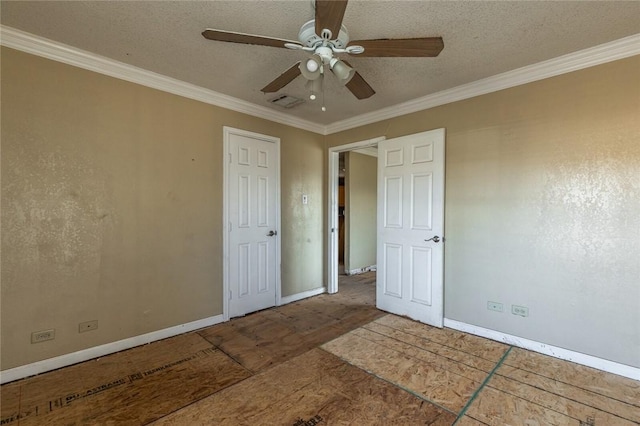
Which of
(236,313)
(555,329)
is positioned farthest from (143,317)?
(555,329)

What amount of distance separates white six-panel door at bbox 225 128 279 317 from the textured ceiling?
3.26ft

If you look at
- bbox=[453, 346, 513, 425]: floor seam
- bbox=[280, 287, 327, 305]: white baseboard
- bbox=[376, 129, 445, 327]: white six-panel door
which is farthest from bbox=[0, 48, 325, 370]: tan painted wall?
bbox=[453, 346, 513, 425]: floor seam

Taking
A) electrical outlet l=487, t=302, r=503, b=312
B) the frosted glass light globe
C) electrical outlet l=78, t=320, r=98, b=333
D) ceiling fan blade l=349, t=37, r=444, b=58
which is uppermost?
ceiling fan blade l=349, t=37, r=444, b=58

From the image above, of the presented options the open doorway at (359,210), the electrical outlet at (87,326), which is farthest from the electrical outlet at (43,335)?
the open doorway at (359,210)

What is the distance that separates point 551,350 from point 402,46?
112 inches

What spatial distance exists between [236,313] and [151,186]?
1744 mm

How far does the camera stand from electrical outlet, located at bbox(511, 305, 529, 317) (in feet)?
9.02

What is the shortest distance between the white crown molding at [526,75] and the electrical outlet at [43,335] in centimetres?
398

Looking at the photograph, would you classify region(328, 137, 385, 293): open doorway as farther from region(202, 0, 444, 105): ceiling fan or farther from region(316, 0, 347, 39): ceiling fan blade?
region(316, 0, 347, 39): ceiling fan blade

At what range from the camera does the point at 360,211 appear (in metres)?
6.09

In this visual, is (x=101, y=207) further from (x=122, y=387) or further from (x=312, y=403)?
(x=312, y=403)

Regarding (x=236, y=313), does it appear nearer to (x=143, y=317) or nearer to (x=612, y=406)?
(x=143, y=317)

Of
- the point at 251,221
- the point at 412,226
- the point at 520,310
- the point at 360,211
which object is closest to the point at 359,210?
the point at 360,211

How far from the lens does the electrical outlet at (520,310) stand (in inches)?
108
